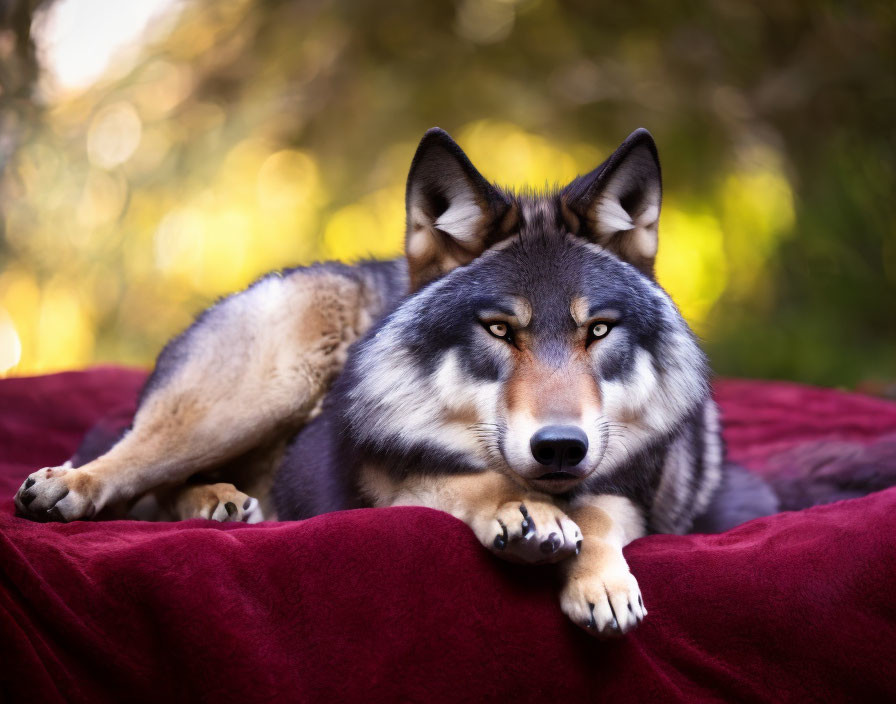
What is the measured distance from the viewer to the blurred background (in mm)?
5168

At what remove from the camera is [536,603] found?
4.61ft

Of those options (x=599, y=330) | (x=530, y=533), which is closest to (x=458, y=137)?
(x=599, y=330)

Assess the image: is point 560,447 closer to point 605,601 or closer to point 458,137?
point 605,601

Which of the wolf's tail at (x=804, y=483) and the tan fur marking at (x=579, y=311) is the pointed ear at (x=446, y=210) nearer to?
the tan fur marking at (x=579, y=311)

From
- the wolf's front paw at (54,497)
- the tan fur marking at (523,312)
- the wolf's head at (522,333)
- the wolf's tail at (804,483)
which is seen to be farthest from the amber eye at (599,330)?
the wolf's front paw at (54,497)

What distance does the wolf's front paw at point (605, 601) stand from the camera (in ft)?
4.28

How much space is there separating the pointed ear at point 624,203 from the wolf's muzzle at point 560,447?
0.58m

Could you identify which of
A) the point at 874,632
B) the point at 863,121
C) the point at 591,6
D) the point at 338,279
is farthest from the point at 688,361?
the point at 591,6

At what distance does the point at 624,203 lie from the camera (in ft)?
5.86

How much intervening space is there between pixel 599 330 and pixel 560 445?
33cm

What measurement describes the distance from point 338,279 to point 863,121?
4475 millimetres

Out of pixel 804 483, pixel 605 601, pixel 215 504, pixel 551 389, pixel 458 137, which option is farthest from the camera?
pixel 458 137

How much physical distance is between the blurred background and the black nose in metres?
3.98

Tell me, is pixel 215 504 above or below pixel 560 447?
below
